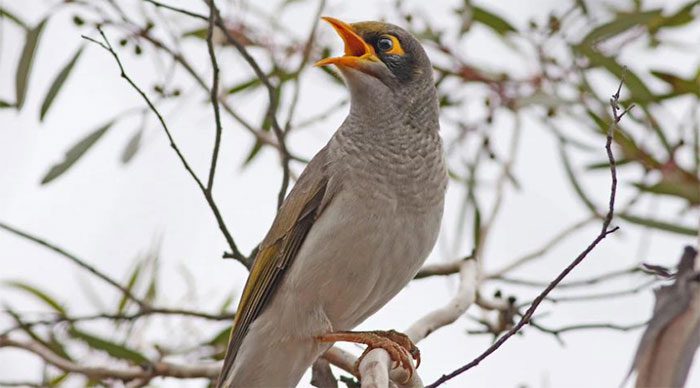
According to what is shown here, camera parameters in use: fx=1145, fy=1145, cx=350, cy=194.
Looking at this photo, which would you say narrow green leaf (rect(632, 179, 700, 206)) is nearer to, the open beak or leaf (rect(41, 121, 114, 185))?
the open beak

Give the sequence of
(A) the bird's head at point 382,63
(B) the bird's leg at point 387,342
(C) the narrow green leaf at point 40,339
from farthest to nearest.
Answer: (C) the narrow green leaf at point 40,339
(A) the bird's head at point 382,63
(B) the bird's leg at point 387,342

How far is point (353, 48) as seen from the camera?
13.4 feet

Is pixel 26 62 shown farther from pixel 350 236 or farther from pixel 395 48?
pixel 350 236

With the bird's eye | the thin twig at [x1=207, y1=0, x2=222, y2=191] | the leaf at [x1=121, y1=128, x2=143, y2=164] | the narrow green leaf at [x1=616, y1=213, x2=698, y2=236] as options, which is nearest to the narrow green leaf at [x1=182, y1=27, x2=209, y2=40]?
the leaf at [x1=121, y1=128, x2=143, y2=164]

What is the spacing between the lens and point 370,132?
3801 mm

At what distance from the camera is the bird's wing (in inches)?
145

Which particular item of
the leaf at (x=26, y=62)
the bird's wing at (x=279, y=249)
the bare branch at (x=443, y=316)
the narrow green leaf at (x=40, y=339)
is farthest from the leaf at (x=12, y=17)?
the bare branch at (x=443, y=316)

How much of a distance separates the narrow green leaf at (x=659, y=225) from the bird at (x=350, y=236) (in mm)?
1224

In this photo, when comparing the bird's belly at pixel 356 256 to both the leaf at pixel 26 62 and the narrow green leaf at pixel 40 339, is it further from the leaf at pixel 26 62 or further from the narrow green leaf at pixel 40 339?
the leaf at pixel 26 62

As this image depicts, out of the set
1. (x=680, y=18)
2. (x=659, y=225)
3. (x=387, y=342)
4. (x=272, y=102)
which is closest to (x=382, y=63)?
(x=272, y=102)

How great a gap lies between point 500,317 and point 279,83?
152cm

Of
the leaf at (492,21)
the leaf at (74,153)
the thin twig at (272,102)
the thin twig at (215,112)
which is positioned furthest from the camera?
the leaf at (492,21)

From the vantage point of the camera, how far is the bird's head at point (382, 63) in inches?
154

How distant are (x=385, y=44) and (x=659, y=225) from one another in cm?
152
